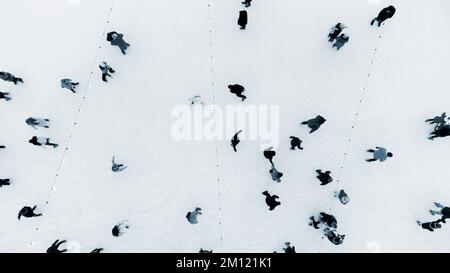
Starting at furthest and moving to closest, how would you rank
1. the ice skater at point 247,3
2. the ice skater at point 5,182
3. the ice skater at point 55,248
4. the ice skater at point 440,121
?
the ice skater at point 247,3 < the ice skater at point 5,182 < the ice skater at point 440,121 < the ice skater at point 55,248

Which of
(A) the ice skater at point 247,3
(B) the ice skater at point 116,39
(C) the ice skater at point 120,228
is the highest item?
(A) the ice skater at point 247,3

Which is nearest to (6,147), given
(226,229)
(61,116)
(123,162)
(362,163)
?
(61,116)

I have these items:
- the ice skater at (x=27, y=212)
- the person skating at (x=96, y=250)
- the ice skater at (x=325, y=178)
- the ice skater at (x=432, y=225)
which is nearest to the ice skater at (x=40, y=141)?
the ice skater at (x=27, y=212)

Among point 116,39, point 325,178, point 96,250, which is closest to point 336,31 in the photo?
point 325,178

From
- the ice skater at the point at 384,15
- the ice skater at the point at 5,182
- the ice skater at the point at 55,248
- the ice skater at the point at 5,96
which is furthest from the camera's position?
the ice skater at the point at 5,96

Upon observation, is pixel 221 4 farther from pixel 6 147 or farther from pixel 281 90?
pixel 6 147

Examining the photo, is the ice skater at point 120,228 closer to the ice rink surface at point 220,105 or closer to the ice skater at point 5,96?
the ice rink surface at point 220,105
